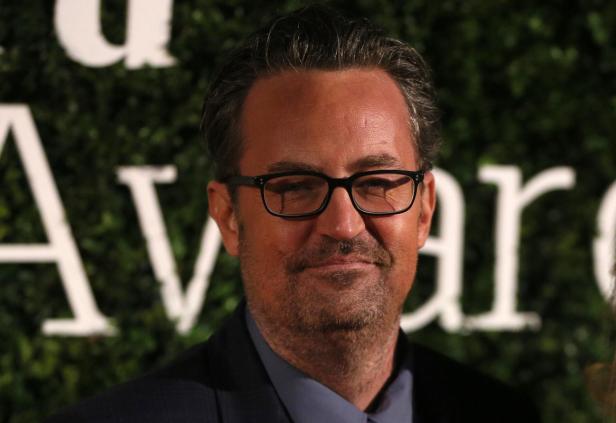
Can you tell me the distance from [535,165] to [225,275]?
136 cm

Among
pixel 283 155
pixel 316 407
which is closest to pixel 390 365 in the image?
pixel 316 407

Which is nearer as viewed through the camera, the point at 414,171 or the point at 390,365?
the point at 414,171

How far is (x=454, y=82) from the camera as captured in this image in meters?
3.07

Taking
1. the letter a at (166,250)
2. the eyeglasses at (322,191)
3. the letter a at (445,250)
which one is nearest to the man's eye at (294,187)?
the eyeglasses at (322,191)

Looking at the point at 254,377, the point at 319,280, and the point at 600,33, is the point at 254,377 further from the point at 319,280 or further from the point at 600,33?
the point at 600,33

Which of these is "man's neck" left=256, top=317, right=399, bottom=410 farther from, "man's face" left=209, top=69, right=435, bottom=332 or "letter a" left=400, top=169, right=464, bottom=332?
"letter a" left=400, top=169, right=464, bottom=332

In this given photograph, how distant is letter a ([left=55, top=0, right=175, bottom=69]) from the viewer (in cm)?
272

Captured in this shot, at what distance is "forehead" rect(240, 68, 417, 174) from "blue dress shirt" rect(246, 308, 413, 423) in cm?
43

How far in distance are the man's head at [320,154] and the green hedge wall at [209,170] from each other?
114 centimetres

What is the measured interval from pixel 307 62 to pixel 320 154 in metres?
0.23

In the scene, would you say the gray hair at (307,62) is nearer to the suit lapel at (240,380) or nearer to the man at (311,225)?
the man at (311,225)

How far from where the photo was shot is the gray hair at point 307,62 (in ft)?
5.34

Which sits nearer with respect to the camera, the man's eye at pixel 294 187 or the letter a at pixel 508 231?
the man's eye at pixel 294 187

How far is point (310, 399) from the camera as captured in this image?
5.29 ft
